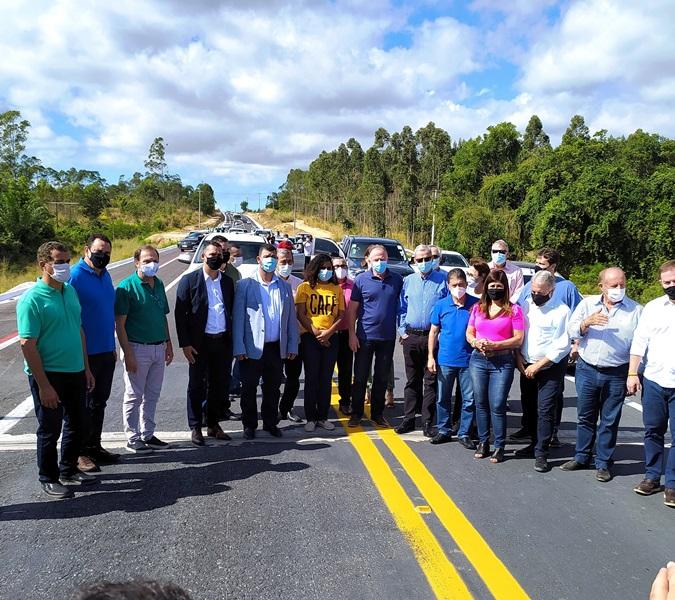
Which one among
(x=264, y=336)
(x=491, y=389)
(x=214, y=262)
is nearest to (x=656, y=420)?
(x=491, y=389)

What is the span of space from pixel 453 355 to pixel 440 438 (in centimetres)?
83

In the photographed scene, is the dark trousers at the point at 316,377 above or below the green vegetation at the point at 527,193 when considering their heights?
below

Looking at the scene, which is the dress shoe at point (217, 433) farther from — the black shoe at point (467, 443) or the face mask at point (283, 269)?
the black shoe at point (467, 443)

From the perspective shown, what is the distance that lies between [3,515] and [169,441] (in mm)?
1707

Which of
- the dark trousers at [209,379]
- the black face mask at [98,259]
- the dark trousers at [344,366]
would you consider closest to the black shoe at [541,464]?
the dark trousers at [344,366]

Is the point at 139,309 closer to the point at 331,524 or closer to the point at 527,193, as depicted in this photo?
the point at 331,524

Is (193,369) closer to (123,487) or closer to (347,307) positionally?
(123,487)

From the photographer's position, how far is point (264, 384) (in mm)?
5660

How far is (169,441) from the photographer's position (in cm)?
529

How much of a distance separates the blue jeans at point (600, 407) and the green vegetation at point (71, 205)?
85.3 ft

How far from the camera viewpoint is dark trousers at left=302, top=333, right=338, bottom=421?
5.86 metres

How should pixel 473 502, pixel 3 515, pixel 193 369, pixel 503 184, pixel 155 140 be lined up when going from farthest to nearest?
1. pixel 155 140
2. pixel 503 184
3. pixel 193 369
4. pixel 473 502
5. pixel 3 515

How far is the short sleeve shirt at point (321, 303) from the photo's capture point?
592cm

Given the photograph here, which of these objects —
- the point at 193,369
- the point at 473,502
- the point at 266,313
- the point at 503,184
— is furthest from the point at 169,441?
the point at 503,184
